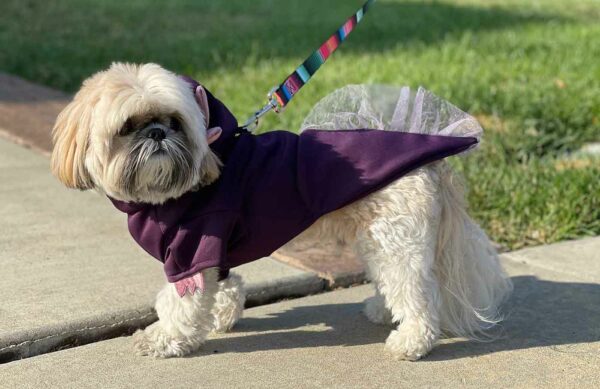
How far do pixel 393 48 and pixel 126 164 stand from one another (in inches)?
300

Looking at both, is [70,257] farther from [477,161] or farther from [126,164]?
[477,161]

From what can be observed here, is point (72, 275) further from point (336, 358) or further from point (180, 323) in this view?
point (336, 358)

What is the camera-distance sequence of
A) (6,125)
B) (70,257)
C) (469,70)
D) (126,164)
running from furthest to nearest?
(469,70), (6,125), (70,257), (126,164)

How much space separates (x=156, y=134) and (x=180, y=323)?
85 centimetres

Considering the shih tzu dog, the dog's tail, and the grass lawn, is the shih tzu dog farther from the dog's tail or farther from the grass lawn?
the grass lawn

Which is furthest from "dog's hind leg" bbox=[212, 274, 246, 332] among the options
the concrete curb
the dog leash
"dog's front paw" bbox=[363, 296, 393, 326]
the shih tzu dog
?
the dog leash

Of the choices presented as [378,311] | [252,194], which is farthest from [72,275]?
[378,311]

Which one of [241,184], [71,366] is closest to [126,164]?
[241,184]

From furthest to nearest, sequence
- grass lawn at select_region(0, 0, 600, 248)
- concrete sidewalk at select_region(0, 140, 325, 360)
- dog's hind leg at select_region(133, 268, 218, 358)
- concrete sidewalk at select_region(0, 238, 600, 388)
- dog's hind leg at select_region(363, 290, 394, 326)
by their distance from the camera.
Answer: grass lawn at select_region(0, 0, 600, 248)
dog's hind leg at select_region(363, 290, 394, 326)
concrete sidewalk at select_region(0, 140, 325, 360)
dog's hind leg at select_region(133, 268, 218, 358)
concrete sidewalk at select_region(0, 238, 600, 388)

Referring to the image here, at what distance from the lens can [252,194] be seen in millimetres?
3906

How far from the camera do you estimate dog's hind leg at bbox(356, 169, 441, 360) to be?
397 centimetres

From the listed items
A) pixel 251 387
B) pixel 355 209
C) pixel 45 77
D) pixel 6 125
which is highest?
pixel 45 77

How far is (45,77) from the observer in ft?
31.7

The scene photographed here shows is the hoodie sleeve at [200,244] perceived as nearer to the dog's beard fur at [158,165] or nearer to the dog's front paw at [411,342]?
the dog's beard fur at [158,165]
